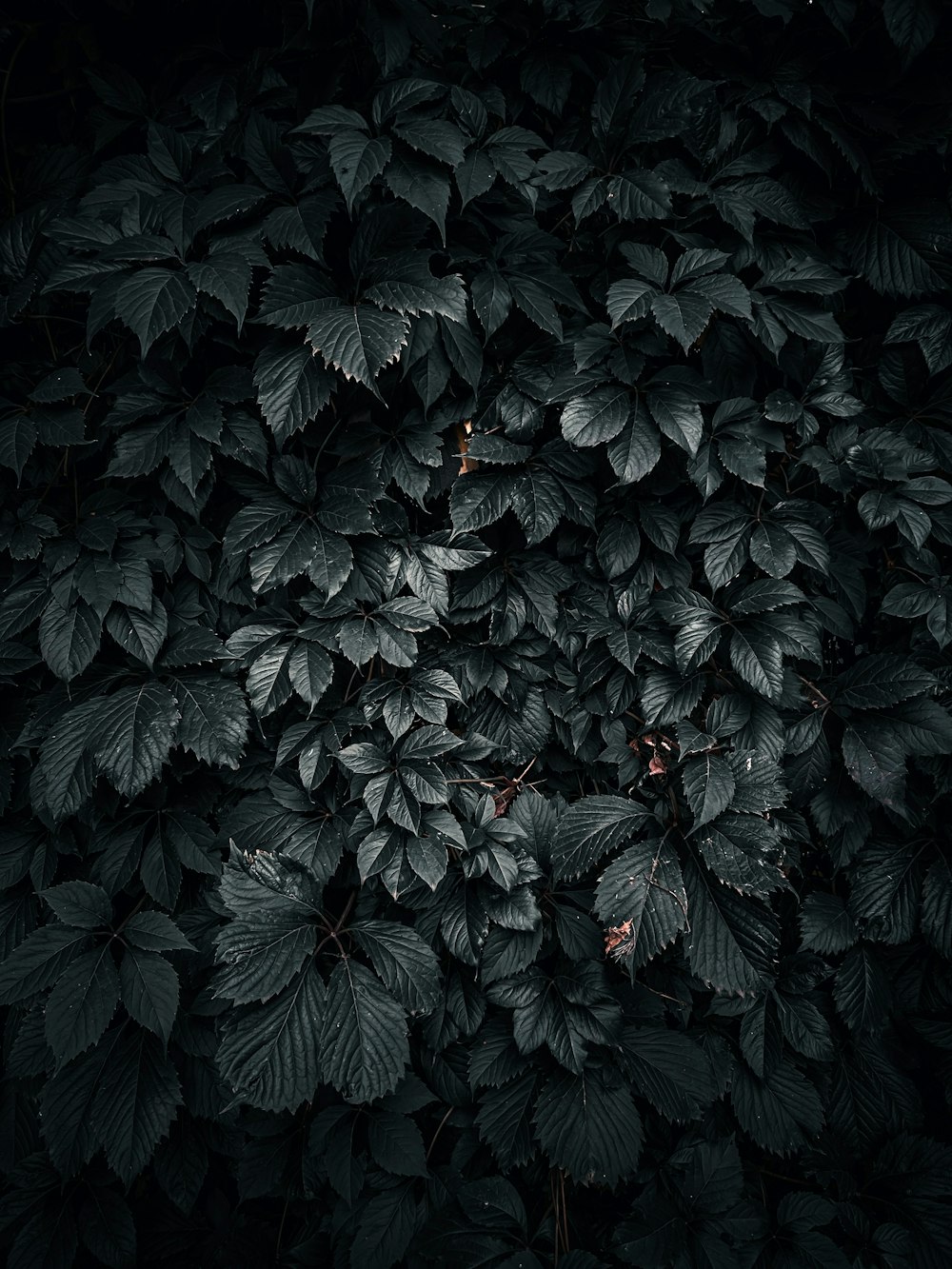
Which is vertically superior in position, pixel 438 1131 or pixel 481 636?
pixel 481 636

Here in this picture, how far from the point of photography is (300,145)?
1.45 m

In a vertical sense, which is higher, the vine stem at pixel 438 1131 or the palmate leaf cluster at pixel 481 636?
the palmate leaf cluster at pixel 481 636

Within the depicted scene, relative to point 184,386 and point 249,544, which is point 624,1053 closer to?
point 249,544

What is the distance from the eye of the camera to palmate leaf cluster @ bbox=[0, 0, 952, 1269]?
4.74 ft

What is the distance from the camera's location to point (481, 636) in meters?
1.63

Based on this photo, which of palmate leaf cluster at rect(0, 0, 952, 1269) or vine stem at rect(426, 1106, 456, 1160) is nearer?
palmate leaf cluster at rect(0, 0, 952, 1269)

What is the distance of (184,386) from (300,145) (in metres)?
0.49

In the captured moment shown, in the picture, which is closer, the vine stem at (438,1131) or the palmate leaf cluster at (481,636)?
the palmate leaf cluster at (481,636)

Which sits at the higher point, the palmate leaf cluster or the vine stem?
the palmate leaf cluster

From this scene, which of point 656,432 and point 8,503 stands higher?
point 656,432

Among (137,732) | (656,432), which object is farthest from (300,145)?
(137,732)

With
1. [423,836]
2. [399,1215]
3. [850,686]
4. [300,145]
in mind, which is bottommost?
[399,1215]

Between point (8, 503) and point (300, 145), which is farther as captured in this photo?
point (8, 503)

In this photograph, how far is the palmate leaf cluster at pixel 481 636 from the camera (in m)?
1.44
